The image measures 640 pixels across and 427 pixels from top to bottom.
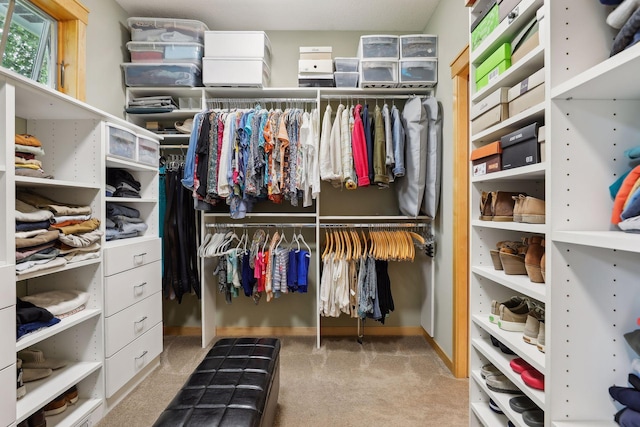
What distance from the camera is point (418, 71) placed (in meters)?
2.47

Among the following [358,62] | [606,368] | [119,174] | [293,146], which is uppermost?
[358,62]

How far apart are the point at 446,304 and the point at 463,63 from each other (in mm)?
1696

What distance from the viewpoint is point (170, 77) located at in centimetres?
247

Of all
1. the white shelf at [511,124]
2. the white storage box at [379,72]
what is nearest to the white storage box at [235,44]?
the white storage box at [379,72]

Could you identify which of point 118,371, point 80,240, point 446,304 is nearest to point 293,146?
point 80,240

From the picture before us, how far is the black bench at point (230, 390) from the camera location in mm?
1096

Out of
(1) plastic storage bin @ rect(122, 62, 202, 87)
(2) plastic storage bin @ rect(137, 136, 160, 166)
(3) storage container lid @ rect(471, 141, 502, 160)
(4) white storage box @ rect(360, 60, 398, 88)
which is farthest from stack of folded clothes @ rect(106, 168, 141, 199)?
(3) storage container lid @ rect(471, 141, 502, 160)

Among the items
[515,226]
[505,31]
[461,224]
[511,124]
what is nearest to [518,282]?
[515,226]

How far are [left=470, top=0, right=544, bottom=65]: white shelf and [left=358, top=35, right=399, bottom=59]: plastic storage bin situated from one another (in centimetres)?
120

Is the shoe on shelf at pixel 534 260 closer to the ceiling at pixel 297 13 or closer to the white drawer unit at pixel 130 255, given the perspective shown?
the white drawer unit at pixel 130 255

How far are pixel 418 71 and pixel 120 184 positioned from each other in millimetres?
2351

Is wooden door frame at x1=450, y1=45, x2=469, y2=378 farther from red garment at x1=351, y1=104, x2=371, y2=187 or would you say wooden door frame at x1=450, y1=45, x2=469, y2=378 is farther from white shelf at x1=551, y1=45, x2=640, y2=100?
white shelf at x1=551, y1=45, x2=640, y2=100

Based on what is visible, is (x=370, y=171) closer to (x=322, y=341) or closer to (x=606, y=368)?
(x=322, y=341)

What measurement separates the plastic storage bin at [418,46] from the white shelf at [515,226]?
1.69 metres
